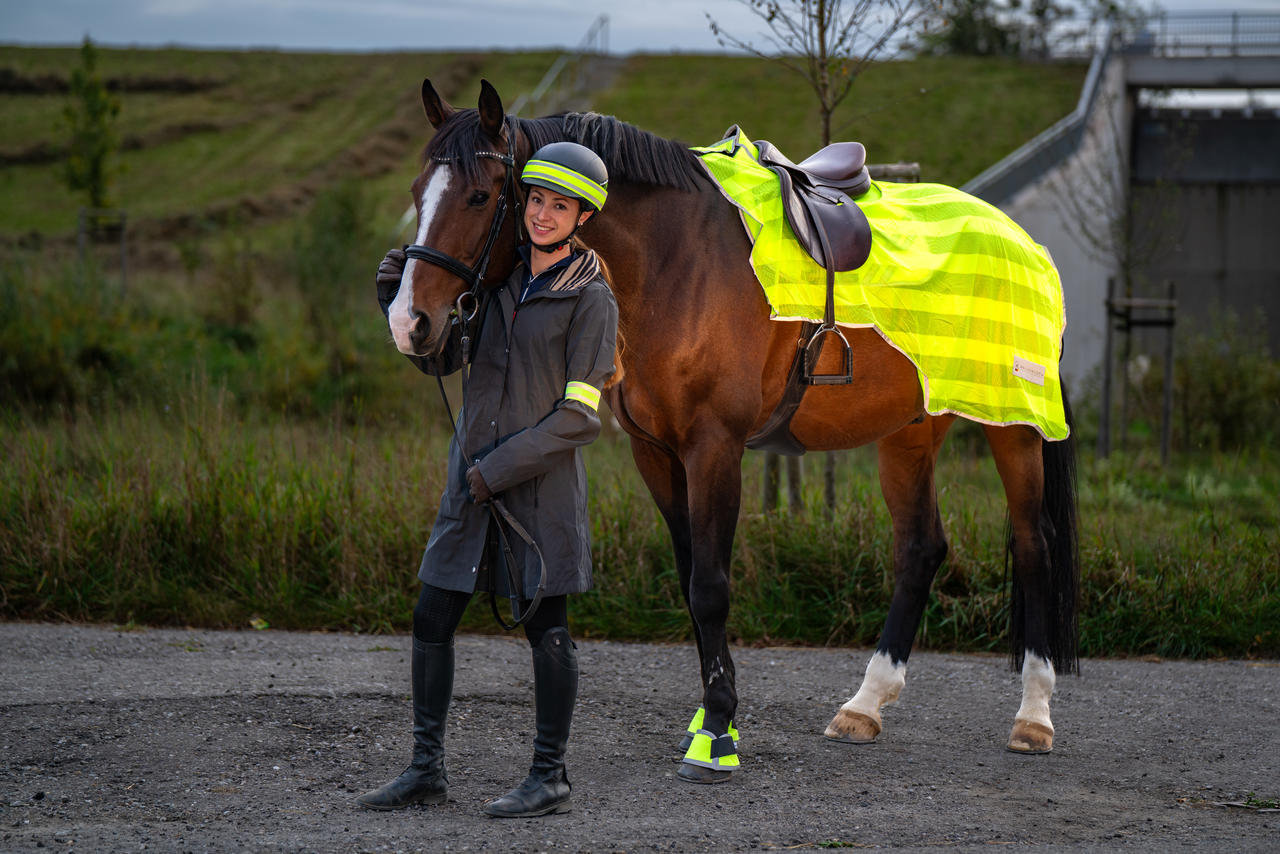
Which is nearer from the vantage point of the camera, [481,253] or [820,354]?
[481,253]

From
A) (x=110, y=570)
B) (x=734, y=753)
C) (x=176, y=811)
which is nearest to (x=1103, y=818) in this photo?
(x=734, y=753)

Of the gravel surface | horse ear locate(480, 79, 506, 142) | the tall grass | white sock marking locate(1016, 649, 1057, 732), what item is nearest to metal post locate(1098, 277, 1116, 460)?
the tall grass

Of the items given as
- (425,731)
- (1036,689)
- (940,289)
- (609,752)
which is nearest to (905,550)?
(1036,689)

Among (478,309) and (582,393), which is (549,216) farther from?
(582,393)

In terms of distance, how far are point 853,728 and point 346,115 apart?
130ft

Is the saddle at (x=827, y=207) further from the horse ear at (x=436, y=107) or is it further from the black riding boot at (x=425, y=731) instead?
the black riding boot at (x=425, y=731)

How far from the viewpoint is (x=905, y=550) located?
5129 millimetres

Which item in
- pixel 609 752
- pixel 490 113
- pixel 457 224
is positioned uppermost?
pixel 490 113

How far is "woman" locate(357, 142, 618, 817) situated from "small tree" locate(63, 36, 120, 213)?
68.2ft

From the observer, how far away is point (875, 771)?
169 inches

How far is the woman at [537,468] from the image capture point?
3.58m

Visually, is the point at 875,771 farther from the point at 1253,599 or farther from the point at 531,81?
the point at 531,81

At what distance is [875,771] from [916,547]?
3.82 ft

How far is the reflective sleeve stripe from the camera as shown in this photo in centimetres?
355
